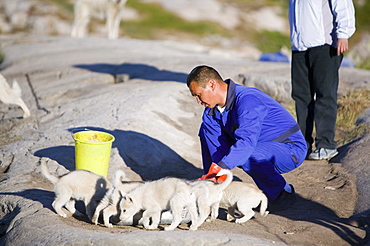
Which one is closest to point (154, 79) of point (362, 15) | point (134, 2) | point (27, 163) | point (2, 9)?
point (27, 163)

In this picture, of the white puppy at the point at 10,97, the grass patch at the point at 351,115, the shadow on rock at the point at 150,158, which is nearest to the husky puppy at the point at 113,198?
the shadow on rock at the point at 150,158

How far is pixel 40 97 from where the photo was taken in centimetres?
950

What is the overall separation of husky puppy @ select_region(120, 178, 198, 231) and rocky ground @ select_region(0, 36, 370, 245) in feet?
0.55

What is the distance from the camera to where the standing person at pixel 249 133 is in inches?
184

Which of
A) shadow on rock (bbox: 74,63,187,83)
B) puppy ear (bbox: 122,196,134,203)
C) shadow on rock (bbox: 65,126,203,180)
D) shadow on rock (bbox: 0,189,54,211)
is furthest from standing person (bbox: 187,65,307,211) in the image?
shadow on rock (bbox: 74,63,187,83)

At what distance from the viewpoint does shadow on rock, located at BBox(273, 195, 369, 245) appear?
14.2 ft

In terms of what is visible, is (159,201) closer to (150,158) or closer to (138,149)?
(150,158)

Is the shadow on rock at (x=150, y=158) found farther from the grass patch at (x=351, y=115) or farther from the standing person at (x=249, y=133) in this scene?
the grass patch at (x=351, y=115)

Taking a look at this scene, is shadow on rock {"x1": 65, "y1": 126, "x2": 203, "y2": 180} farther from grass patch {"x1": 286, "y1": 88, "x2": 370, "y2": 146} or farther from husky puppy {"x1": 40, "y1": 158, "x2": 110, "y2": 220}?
grass patch {"x1": 286, "y1": 88, "x2": 370, "y2": 146}

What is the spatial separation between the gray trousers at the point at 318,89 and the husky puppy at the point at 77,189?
10.7ft

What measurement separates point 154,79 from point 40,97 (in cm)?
234

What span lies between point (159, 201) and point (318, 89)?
3129mm

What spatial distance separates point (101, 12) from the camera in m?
17.6

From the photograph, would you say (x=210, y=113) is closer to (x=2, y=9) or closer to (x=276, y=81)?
(x=276, y=81)
